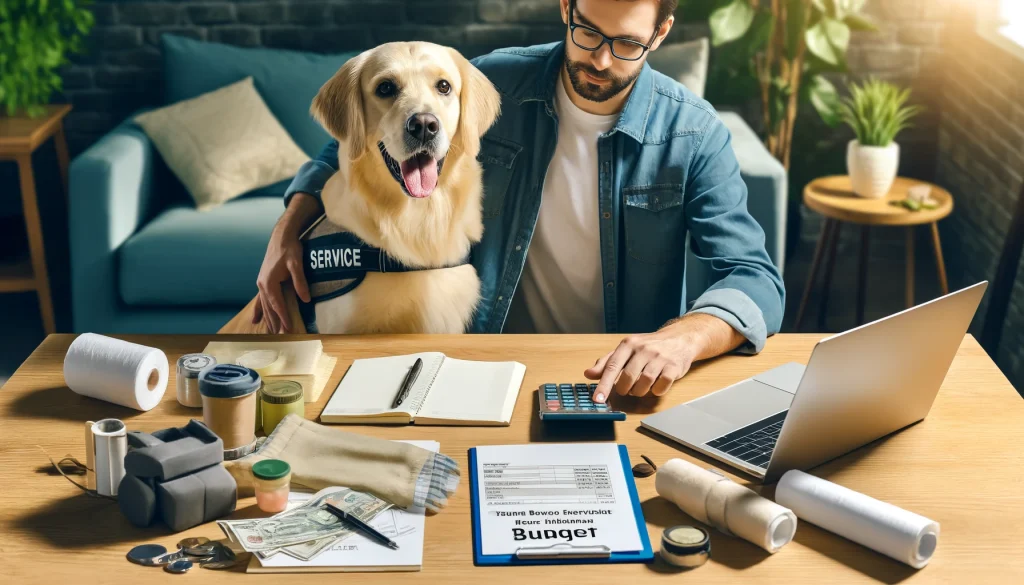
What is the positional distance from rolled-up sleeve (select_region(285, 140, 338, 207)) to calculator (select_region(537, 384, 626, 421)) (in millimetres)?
758

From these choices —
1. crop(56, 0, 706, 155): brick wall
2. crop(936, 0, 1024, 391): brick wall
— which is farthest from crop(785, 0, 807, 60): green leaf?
crop(936, 0, 1024, 391): brick wall

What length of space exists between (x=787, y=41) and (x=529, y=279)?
1914 millimetres

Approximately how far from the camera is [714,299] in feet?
5.32

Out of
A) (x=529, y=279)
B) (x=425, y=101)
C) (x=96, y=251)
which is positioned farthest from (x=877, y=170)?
(x=96, y=251)

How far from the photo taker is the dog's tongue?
1.88m

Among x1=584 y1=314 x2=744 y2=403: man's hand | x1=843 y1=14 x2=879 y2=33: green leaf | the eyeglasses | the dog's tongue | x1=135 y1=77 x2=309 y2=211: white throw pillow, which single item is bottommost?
x1=135 y1=77 x2=309 y2=211: white throw pillow

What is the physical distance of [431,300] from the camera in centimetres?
184

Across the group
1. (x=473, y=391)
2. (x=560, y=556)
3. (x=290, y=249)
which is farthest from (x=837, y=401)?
(x=290, y=249)

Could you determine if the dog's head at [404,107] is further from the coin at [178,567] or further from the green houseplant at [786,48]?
the green houseplant at [786,48]

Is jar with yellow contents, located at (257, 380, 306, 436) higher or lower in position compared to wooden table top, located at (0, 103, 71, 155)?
higher

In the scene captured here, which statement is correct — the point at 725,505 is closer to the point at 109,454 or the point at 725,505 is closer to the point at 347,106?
the point at 109,454

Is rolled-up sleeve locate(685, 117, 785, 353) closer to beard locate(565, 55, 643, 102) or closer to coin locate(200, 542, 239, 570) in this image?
beard locate(565, 55, 643, 102)

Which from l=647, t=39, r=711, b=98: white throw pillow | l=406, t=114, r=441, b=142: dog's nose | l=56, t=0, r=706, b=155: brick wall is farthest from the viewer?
l=56, t=0, r=706, b=155: brick wall

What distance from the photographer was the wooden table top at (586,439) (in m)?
1.04
